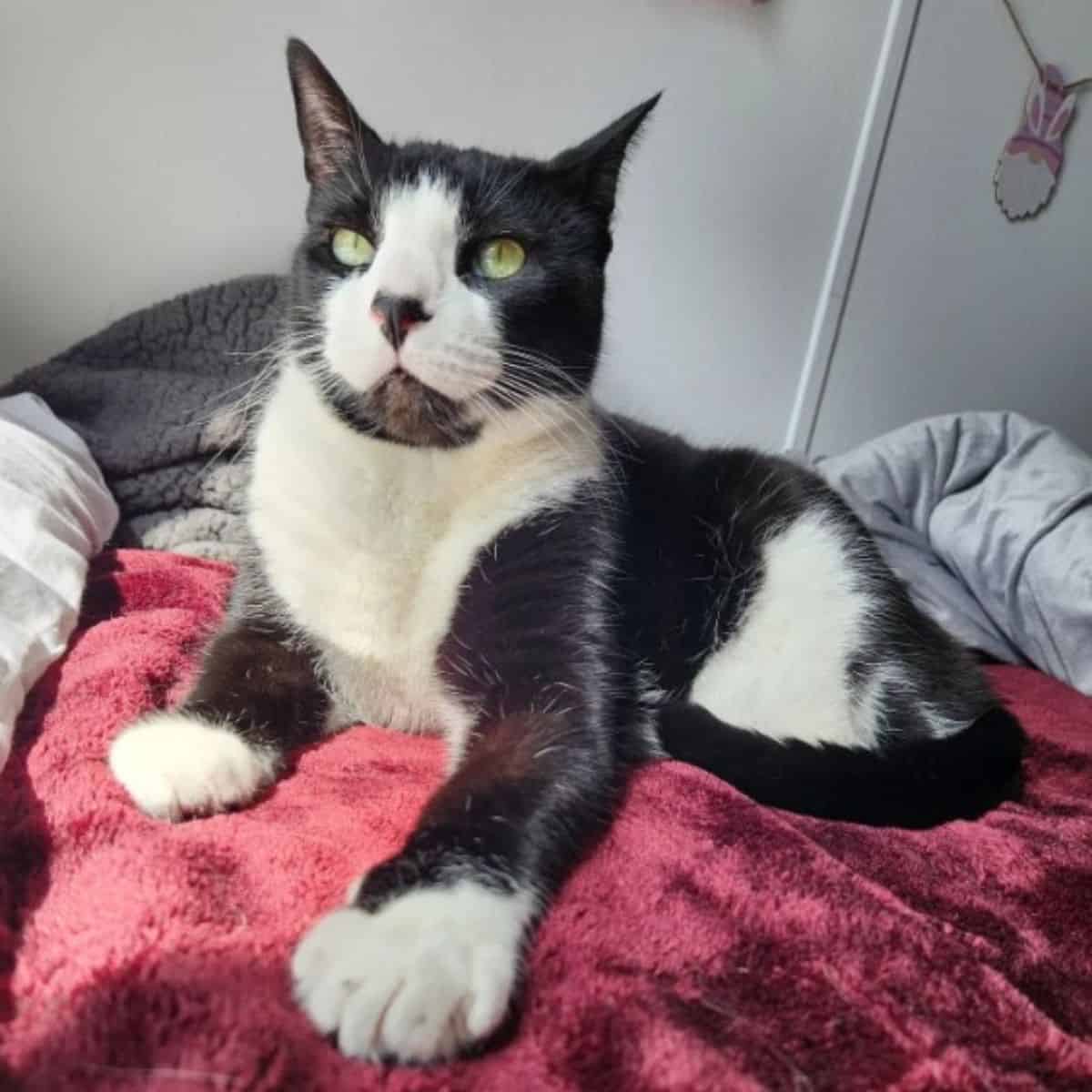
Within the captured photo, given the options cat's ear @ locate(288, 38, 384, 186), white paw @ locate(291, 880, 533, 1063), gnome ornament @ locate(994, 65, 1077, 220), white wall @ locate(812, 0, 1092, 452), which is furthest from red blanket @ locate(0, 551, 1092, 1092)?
gnome ornament @ locate(994, 65, 1077, 220)

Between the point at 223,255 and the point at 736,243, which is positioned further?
the point at 736,243

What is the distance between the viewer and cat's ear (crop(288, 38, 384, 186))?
920 mm

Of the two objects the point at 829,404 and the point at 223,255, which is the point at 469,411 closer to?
the point at 223,255

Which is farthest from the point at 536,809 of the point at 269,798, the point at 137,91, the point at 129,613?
the point at 137,91

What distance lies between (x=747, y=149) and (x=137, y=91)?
101cm

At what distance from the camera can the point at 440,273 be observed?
800 millimetres

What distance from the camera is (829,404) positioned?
6.28 feet

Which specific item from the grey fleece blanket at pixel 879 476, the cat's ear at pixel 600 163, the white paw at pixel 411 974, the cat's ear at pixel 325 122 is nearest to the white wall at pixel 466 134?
the grey fleece blanket at pixel 879 476

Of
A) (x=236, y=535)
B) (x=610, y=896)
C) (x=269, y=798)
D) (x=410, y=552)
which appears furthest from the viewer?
(x=236, y=535)

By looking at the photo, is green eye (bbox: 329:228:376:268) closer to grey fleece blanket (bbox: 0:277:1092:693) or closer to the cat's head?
the cat's head

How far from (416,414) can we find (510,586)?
17 cm

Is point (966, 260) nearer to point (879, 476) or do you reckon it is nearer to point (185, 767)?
point (879, 476)

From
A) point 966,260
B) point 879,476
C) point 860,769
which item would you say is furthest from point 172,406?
point 966,260

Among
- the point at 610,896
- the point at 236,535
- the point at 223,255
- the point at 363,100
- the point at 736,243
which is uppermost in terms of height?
the point at 363,100
